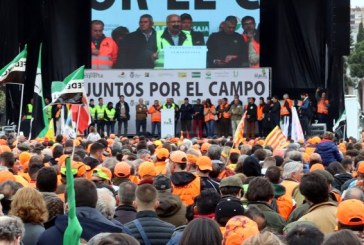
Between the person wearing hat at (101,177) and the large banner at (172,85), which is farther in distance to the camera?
the large banner at (172,85)

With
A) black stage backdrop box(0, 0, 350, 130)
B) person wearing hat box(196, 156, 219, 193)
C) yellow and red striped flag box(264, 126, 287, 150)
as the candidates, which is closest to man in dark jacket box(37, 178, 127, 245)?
person wearing hat box(196, 156, 219, 193)

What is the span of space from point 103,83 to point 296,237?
2777 centimetres

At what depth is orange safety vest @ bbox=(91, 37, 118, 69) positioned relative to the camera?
110 ft

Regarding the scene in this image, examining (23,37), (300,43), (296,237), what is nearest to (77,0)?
(23,37)

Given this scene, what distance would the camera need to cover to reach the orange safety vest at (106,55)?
110 ft

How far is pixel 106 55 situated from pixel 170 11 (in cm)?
243

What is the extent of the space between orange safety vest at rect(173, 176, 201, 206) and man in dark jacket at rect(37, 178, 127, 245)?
2845 mm

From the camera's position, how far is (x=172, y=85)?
3331 centimetres

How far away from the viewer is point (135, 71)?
109 feet

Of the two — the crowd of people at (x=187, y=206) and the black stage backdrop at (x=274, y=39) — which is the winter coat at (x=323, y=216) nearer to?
the crowd of people at (x=187, y=206)

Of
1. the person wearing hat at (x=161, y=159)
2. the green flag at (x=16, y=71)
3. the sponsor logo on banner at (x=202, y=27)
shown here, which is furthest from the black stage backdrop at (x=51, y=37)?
the person wearing hat at (x=161, y=159)

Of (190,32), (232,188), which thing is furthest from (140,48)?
(232,188)

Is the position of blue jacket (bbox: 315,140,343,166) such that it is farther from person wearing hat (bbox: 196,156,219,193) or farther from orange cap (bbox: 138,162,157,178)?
orange cap (bbox: 138,162,157,178)

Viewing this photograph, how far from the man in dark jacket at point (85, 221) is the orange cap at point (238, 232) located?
1.01 meters
